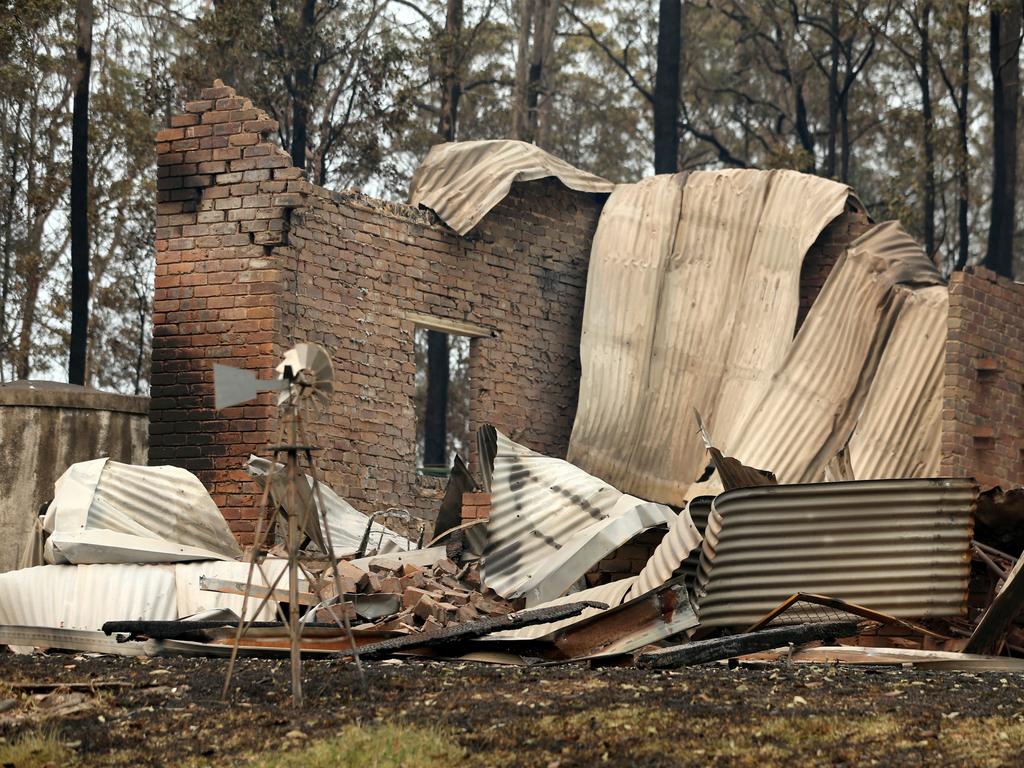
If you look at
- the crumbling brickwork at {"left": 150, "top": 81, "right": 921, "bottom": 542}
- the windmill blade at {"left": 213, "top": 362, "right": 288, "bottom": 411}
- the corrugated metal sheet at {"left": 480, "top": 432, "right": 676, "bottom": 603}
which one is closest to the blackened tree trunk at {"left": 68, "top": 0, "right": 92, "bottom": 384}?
the crumbling brickwork at {"left": 150, "top": 81, "right": 921, "bottom": 542}

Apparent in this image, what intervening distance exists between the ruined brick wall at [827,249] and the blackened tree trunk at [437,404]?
10.00 m

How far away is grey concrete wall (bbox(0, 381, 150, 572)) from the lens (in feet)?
37.5

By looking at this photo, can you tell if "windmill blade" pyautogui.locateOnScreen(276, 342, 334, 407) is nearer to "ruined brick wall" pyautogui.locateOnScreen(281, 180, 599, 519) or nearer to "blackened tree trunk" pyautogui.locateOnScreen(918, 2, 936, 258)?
"ruined brick wall" pyautogui.locateOnScreen(281, 180, 599, 519)

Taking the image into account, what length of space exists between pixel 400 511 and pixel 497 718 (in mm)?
6817

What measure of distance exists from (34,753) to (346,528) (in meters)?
6.15

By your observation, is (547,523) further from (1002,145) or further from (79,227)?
(1002,145)

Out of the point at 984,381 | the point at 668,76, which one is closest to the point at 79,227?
the point at 668,76

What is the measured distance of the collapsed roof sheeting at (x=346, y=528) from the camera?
10.2m

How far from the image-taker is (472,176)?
13.5 meters

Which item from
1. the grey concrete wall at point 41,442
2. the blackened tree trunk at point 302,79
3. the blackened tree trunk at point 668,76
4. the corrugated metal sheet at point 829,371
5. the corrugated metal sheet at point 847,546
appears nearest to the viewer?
the corrugated metal sheet at point 847,546

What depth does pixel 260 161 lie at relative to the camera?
11648 millimetres

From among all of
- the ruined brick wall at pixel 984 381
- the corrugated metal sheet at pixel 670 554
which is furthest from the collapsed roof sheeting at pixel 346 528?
the ruined brick wall at pixel 984 381

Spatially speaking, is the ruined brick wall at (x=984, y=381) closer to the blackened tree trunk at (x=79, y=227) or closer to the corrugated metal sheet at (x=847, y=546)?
the corrugated metal sheet at (x=847, y=546)

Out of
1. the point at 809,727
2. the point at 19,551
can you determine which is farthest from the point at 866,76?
the point at 809,727
